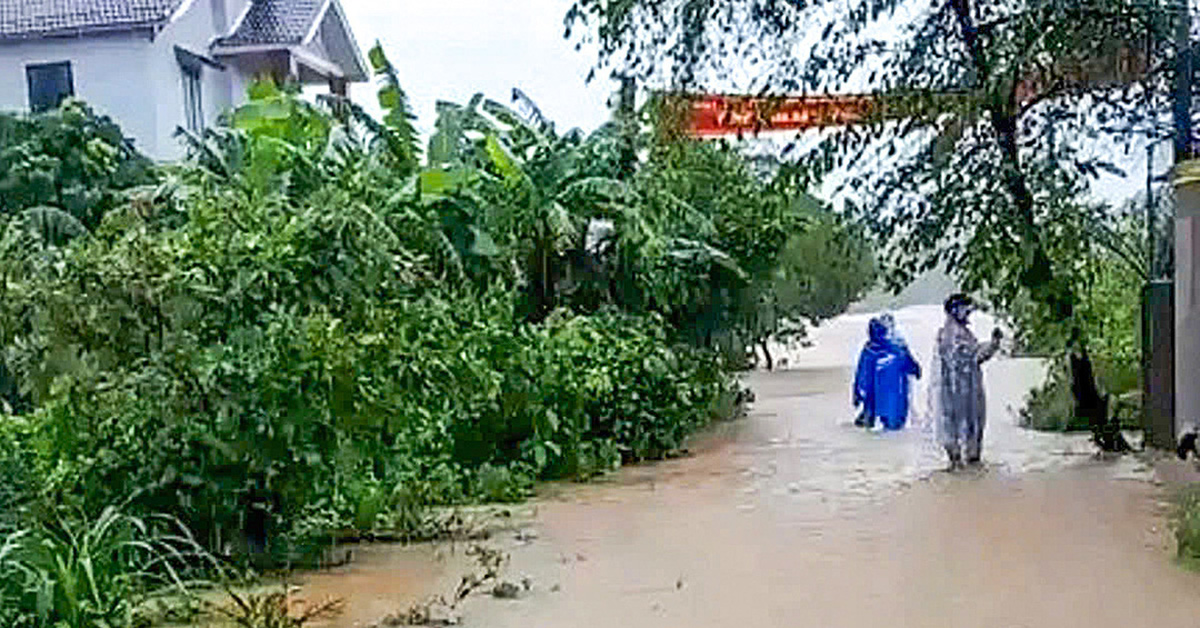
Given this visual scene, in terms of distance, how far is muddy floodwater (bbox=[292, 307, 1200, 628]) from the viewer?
26.8 feet

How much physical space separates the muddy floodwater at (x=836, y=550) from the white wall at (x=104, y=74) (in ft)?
42.0

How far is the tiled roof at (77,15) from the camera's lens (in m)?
24.5

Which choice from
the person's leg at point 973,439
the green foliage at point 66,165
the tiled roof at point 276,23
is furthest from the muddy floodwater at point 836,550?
the tiled roof at point 276,23

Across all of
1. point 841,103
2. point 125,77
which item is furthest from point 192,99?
point 841,103

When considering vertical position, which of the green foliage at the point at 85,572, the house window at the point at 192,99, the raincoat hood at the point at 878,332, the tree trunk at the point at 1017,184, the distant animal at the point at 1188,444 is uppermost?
the house window at the point at 192,99

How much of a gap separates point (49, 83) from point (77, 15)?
115cm

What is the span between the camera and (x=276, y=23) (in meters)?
27.8

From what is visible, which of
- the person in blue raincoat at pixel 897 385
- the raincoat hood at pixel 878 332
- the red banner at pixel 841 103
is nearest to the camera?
the red banner at pixel 841 103

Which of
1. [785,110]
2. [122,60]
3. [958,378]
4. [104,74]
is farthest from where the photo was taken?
[104,74]

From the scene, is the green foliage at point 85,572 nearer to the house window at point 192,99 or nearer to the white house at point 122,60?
the white house at point 122,60

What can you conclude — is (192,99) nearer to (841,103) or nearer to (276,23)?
(276,23)

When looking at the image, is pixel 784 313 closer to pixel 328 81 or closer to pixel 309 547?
pixel 328 81

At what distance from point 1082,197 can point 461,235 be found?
5.17 m

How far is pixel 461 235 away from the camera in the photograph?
14.4 meters
